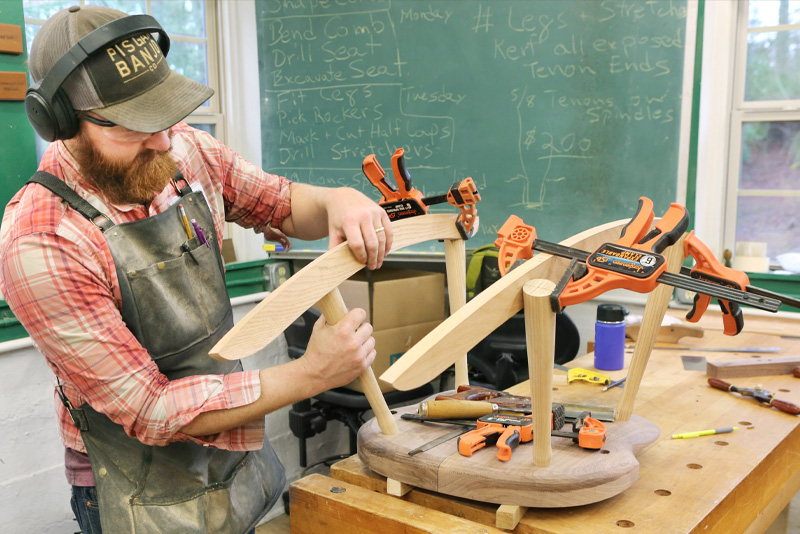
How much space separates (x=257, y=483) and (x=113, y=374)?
440 millimetres

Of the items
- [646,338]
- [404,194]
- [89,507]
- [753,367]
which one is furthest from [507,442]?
[753,367]

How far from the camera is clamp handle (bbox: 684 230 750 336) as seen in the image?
1.10m

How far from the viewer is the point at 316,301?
43.1 inches

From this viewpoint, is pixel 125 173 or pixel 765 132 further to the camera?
pixel 765 132

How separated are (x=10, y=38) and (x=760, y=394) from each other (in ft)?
8.25

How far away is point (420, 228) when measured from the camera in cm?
132

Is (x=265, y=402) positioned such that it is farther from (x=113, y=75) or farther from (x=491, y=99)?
(x=491, y=99)

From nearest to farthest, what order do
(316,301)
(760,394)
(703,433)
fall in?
(316,301) < (703,433) < (760,394)

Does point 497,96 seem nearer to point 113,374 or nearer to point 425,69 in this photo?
point 425,69

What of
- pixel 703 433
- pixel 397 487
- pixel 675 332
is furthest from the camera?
pixel 675 332

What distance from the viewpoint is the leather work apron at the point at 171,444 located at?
1.19 metres

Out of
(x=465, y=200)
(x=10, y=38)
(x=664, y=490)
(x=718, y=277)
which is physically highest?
(x=10, y=38)

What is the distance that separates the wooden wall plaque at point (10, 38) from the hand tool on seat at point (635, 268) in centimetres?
205

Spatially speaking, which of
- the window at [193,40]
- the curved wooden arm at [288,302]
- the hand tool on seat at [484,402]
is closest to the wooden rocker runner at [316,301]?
the curved wooden arm at [288,302]
